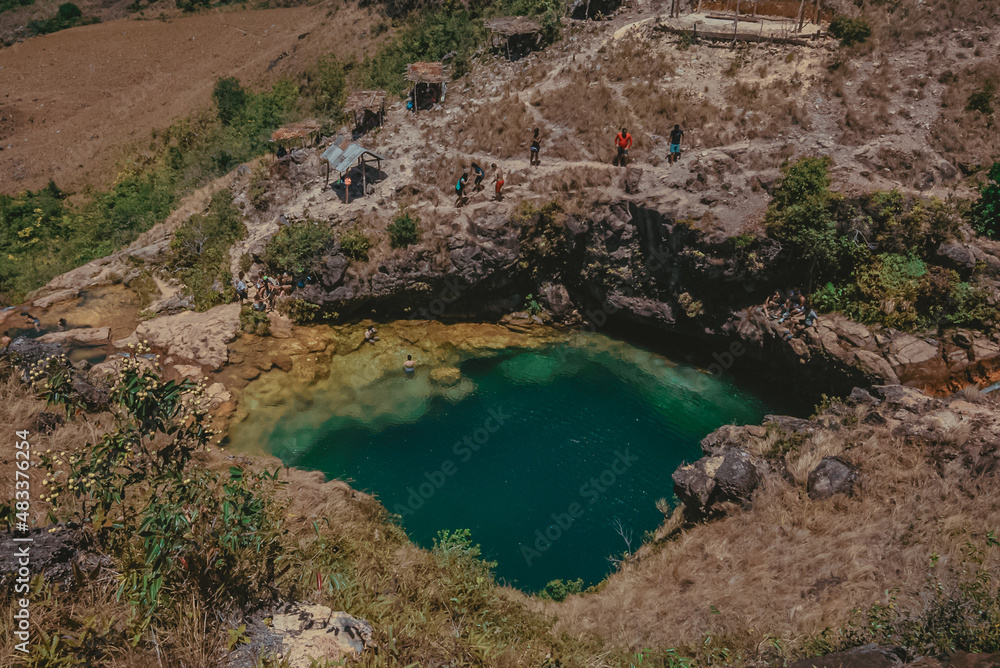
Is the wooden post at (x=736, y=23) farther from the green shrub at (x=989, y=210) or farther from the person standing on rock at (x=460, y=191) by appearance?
the person standing on rock at (x=460, y=191)

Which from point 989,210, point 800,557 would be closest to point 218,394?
point 800,557

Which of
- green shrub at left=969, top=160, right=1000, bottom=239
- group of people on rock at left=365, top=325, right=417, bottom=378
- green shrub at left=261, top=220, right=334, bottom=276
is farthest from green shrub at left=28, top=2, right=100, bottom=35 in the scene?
green shrub at left=969, top=160, right=1000, bottom=239

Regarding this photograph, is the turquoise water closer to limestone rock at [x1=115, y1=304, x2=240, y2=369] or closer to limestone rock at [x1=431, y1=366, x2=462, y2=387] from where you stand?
limestone rock at [x1=431, y1=366, x2=462, y2=387]

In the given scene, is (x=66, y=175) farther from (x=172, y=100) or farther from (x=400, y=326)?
(x=400, y=326)

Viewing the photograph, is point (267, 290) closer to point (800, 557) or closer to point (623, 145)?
point (623, 145)

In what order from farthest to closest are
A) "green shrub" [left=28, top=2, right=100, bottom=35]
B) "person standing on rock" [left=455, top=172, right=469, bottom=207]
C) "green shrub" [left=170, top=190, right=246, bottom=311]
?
"green shrub" [left=28, top=2, right=100, bottom=35] < "green shrub" [left=170, top=190, right=246, bottom=311] < "person standing on rock" [left=455, top=172, right=469, bottom=207]

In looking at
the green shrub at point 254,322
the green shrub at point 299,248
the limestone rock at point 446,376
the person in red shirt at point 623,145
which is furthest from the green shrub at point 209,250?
the person in red shirt at point 623,145

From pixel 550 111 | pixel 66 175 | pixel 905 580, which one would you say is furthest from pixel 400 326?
pixel 66 175
